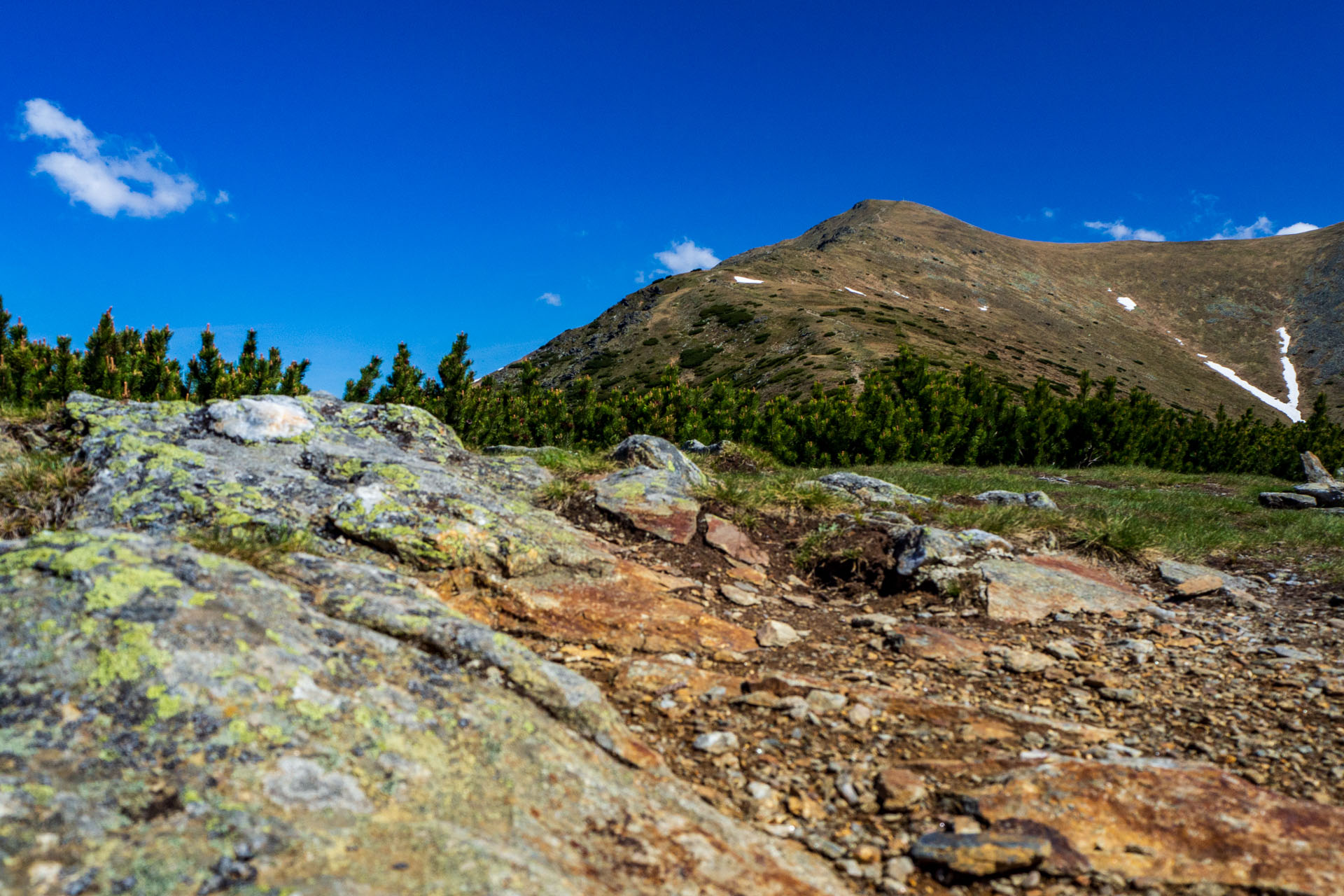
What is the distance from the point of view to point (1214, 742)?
12.9ft

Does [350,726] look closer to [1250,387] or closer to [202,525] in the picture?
[202,525]

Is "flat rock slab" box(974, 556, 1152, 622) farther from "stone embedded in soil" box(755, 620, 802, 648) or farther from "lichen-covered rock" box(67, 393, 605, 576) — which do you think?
"lichen-covered rock" box(67, 393, 605, 576)

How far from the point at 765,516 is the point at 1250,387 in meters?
129

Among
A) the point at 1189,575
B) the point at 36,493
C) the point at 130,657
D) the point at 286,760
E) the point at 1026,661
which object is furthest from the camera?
the point at 1189,575

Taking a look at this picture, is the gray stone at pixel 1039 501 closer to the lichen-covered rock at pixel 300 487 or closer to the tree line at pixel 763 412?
the lichen-covered rock at pixel 300 487

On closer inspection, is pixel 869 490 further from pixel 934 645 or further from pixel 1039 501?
pixel 934 645

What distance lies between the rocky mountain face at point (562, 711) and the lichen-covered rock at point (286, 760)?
0.01m

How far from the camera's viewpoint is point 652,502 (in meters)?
7.61

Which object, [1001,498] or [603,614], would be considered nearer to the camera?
[603,614]

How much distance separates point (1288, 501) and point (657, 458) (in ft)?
48.4

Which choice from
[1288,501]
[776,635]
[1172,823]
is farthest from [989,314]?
[1172,823]

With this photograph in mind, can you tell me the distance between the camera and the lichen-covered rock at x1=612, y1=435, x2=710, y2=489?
885 cm

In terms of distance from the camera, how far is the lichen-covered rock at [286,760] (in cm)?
192

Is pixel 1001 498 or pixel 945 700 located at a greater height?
pixel 1001 498
